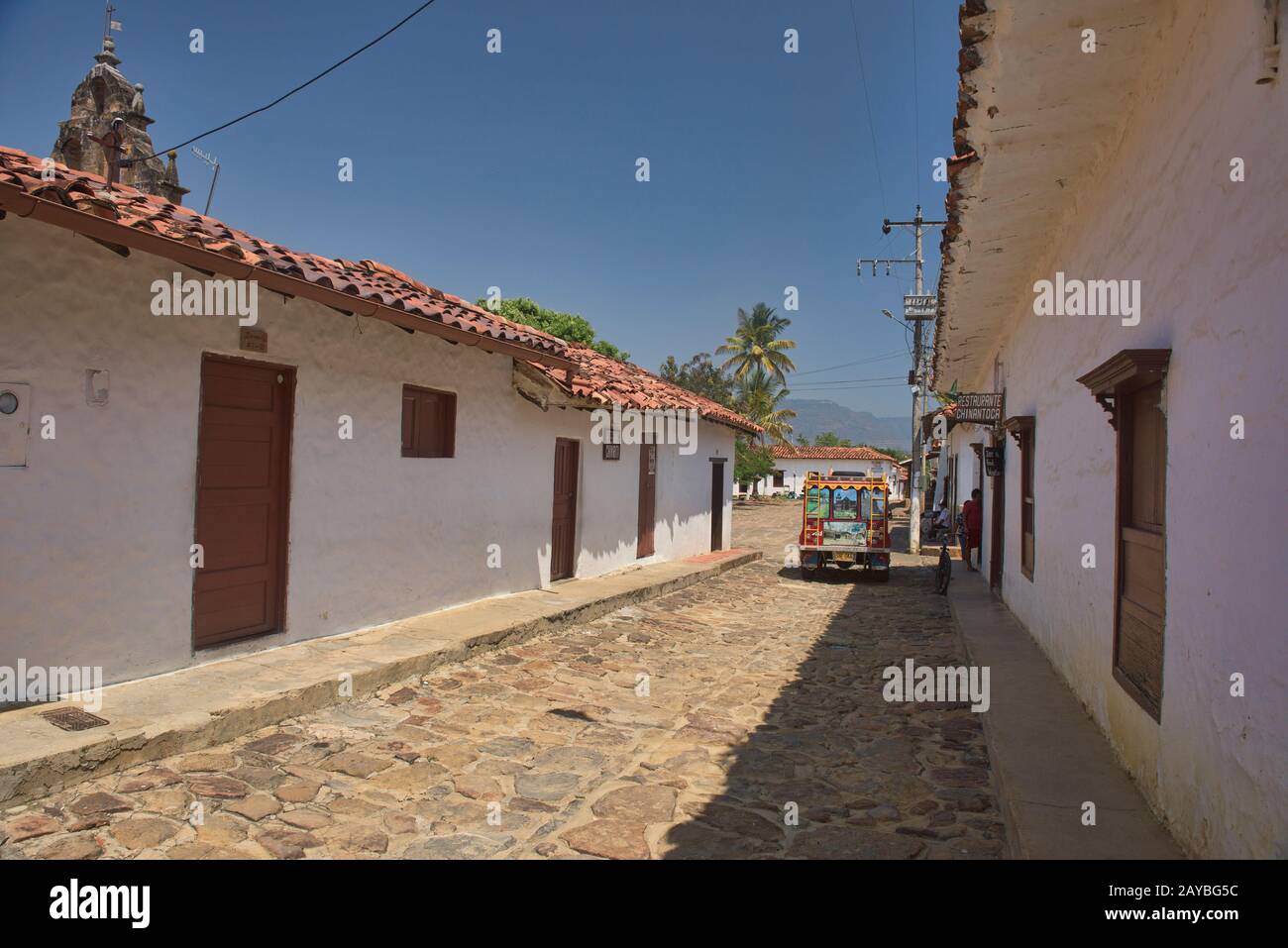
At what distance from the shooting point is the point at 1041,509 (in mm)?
7922

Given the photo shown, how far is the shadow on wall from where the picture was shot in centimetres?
395

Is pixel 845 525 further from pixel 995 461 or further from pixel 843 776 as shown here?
pixel 843 776

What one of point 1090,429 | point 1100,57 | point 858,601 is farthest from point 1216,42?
point 858,601

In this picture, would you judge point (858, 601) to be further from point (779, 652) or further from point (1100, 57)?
point (1100, 57)

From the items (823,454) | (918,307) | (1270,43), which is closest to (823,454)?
(823,454)

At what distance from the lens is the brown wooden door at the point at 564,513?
1095 cm

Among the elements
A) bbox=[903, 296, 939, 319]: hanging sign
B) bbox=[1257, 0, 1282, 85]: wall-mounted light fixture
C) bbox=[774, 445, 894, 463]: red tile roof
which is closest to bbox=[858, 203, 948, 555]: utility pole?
bbox=[903, 296, 939, 319]: hanging sign

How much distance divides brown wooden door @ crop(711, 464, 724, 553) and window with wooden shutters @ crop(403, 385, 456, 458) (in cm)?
1052

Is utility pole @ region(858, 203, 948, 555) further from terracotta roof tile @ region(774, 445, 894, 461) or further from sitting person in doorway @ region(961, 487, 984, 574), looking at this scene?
terracotta roof tile @ region(774, 445, 894, 461)

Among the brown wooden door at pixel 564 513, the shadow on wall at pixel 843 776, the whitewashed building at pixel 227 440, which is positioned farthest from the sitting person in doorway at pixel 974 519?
the whitewashed building at pixel 227 440

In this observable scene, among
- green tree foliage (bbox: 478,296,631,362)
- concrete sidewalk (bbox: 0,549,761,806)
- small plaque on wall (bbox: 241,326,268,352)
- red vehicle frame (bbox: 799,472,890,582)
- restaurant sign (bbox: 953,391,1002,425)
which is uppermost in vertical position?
green tree foliage (bbox: 478,296,631,362)

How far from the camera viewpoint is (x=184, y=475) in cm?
543

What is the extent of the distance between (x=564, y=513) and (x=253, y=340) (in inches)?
228
